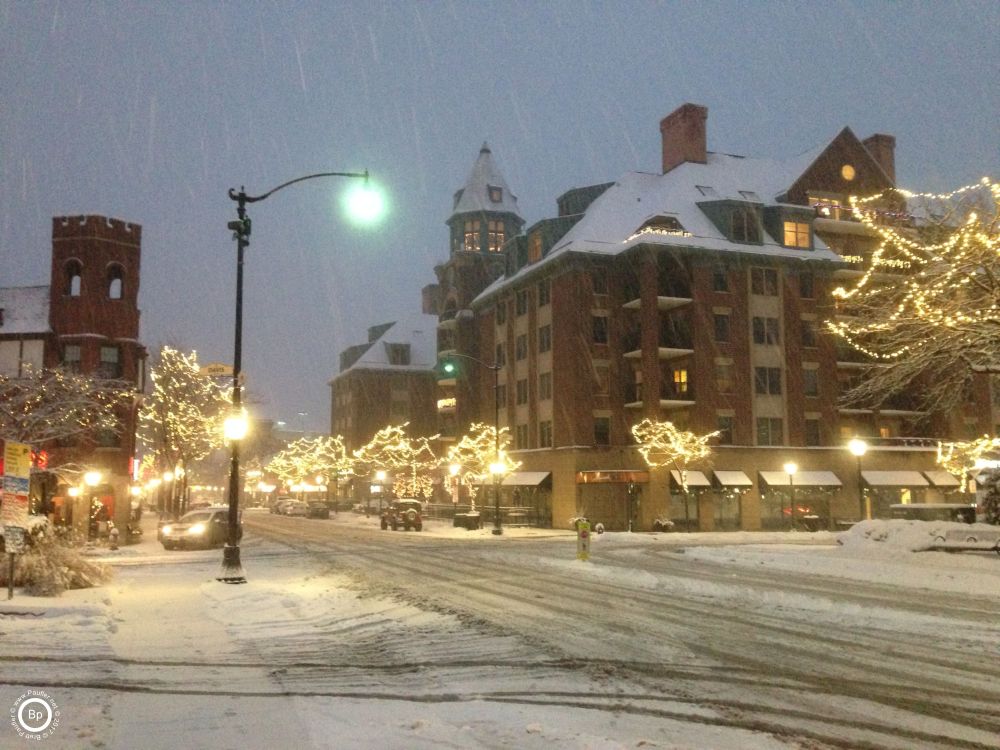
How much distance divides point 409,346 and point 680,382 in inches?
1943

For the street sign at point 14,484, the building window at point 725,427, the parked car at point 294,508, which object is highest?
the building window at point 725,427

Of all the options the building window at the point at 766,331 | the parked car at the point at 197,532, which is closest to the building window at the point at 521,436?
the building window at the point at 766,331

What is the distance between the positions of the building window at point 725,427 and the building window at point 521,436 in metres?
12.2

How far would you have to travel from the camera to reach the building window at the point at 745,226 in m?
53.2

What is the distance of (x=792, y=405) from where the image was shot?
52625mm

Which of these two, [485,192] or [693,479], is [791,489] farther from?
[485,192]

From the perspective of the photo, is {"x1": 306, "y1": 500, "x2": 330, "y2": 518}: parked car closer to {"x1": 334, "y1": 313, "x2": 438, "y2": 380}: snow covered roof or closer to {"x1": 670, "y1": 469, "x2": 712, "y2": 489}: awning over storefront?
{"x1": 334, "y1": 313, "x2": 438, "y2": 380}: snow covered roof

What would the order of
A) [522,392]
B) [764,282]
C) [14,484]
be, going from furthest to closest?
1. [522,392]
2. [764,282]
3. [14,484]

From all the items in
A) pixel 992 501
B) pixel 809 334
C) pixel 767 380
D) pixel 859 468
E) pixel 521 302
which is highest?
pixel 521 302

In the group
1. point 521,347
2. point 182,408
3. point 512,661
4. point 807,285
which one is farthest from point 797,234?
point 512,661

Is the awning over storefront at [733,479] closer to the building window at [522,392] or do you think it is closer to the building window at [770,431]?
the building window at [770,431]

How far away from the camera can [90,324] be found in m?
41.2

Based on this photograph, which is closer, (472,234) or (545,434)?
(545,434)

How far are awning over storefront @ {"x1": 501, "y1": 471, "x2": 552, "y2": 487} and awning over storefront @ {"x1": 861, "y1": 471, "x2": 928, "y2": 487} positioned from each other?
63.4 ft
